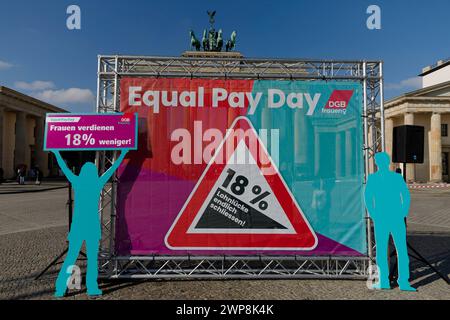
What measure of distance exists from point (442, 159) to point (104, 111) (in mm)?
47507

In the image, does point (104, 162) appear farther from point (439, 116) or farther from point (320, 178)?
point (439, 116)

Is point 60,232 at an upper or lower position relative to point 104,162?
lower

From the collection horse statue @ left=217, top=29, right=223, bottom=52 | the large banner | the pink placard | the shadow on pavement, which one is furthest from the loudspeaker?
horse statue @ left=217, top=29, right=223, bottom=52

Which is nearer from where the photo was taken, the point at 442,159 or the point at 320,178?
the point at 320,178

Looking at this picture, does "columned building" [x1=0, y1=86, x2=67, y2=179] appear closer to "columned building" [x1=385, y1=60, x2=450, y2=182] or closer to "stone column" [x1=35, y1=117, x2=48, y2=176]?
"stone column" [x1=35, y1=117, x2=48, y2=176]

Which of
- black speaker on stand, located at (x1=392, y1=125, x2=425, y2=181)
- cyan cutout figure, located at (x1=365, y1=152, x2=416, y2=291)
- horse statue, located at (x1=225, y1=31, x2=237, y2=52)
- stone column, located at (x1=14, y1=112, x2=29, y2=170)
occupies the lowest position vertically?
cyan cutout figure, located at (x1=365, y1=152, x2=416, y2=291)

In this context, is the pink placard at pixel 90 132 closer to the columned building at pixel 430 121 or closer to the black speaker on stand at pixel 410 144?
the black speaker on stand at pixel 410 144

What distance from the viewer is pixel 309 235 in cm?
514

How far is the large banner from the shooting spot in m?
5.09

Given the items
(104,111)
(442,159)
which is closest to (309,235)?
(104,111)

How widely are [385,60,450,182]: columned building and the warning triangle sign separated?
1422 inches

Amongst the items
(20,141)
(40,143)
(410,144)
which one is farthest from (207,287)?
(40,143)

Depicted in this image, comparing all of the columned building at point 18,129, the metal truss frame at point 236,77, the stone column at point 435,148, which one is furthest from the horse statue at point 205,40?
the metal truss frame at point 236,77

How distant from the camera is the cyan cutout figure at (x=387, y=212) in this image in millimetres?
4836
